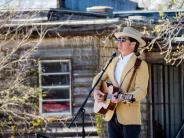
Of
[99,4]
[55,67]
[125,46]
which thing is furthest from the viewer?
[99,4]

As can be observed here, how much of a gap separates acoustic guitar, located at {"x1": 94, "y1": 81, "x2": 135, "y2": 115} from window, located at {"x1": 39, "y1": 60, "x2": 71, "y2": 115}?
281 inches

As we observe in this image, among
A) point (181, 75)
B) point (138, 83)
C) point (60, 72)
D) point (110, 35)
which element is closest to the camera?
point (138, 83)

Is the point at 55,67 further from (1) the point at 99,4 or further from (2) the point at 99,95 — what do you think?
(1) the point at 99,4

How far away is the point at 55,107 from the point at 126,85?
7.49 m

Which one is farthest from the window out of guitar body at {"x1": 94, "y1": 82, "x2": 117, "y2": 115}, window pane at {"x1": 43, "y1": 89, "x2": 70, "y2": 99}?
guitar body at {"x1": 94, "y1": 82, "x2": 117, "y2": 115}

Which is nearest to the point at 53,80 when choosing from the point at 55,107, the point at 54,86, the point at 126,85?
the point at 54,86

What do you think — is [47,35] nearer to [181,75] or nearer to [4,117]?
[4,117]

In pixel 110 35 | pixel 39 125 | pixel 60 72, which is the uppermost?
pixel 110 35

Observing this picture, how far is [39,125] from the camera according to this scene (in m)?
13.8

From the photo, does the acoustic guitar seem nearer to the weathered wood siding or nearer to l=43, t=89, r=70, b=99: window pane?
l=43, t=89, r=70, b=99: window pane

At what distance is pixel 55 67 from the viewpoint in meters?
13.9

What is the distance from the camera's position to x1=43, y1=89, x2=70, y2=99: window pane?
13.9 m

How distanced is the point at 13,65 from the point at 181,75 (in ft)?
13.7

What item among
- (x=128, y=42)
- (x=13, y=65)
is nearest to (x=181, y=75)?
(x=13, y=65)
